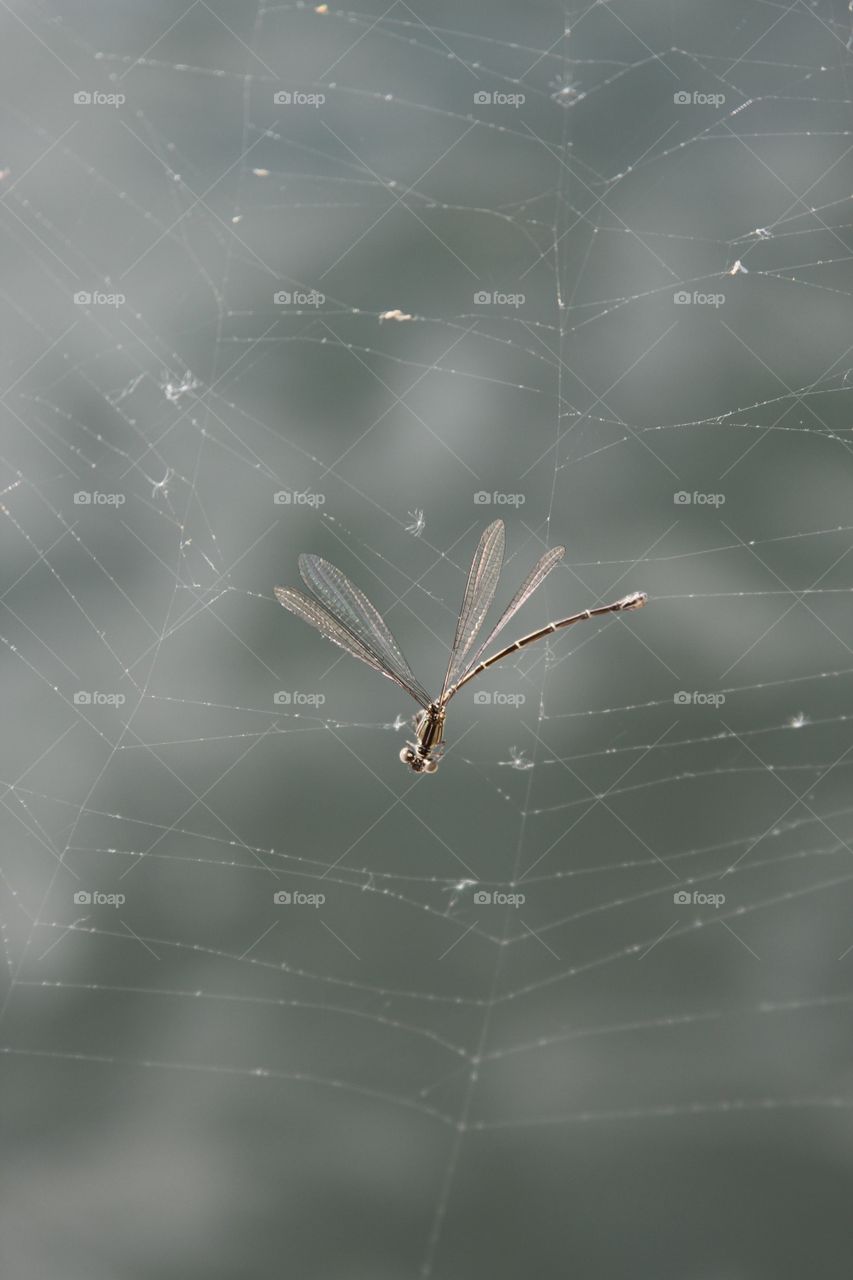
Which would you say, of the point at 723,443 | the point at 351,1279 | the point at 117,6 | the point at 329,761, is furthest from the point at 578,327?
the point at 351,1279

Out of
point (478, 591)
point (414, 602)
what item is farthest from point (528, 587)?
point (414, 602)

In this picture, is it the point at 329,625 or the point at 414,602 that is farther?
the point at 414,602

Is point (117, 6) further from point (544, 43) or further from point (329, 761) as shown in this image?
point (329, 761)

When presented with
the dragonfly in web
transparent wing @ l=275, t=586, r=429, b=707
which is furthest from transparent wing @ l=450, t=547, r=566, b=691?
transparent wing @ l=275, t=586, r=429, b=707

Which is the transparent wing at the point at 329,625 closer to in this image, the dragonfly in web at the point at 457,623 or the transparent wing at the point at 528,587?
the dragonfly in web at the point at 457,623

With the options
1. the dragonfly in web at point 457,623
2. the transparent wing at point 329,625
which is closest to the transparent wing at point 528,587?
the dragonfly in web at point 457,623

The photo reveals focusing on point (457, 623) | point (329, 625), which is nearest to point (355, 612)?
point (329, 625)

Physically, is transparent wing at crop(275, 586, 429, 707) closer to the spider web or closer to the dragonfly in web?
the dragonfly in web

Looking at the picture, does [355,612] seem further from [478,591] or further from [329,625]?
[478,591]
